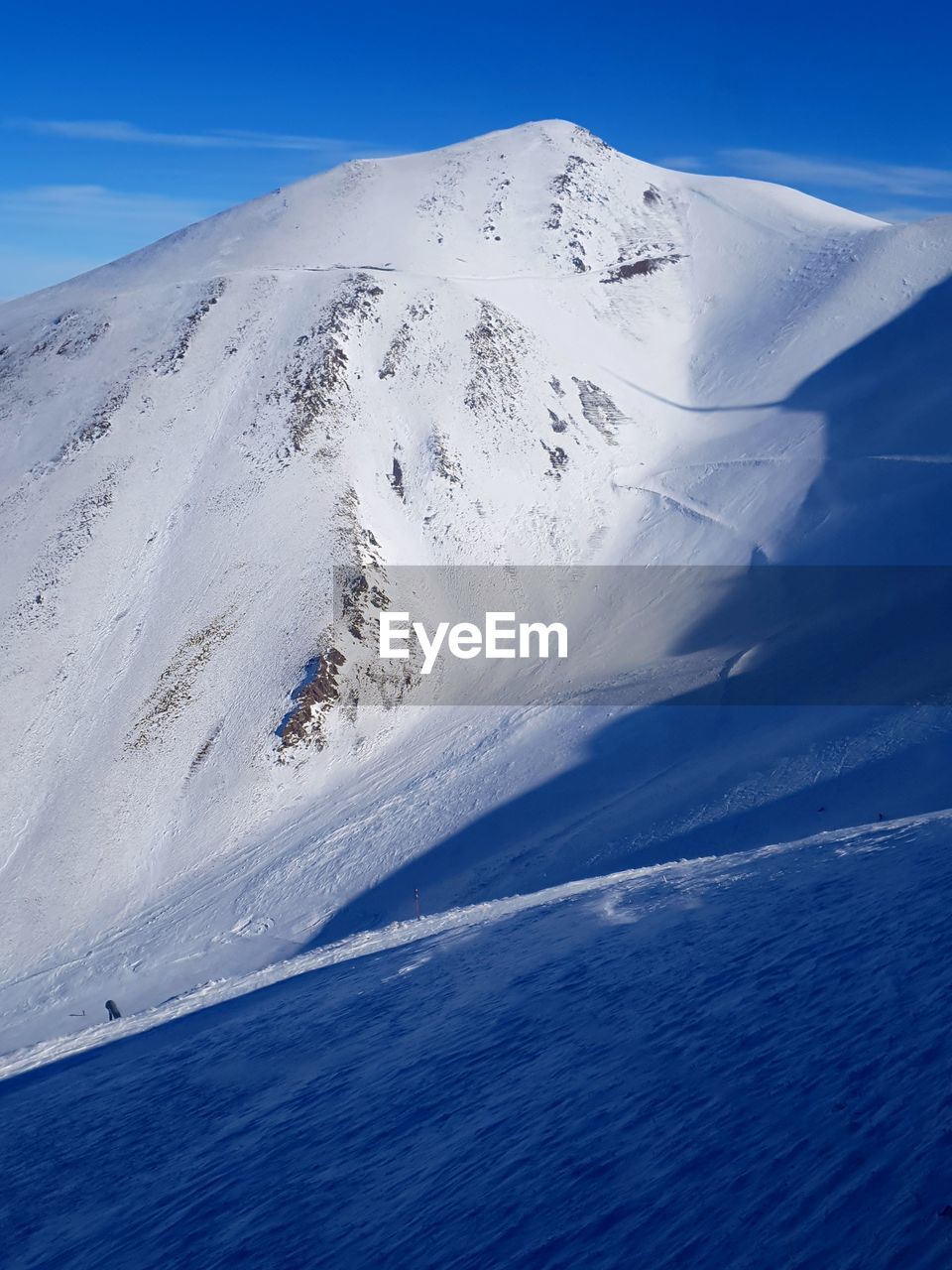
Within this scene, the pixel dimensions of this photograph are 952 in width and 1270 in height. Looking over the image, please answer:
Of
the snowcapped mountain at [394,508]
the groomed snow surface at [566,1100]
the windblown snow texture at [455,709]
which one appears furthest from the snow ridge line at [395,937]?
the snowcapped mountain at [394,508]

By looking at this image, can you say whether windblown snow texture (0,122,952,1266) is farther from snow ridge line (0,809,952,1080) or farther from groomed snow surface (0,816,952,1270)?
snow ridge line (0,809,952,1080)

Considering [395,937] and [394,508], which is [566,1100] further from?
[394,508]

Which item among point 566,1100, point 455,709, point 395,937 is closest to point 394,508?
point 455,709

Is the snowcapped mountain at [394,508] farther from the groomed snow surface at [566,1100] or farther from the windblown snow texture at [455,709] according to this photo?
the groomed snow surface at [566,1100]

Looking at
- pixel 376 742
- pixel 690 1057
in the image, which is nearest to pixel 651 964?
pixel 690 1057

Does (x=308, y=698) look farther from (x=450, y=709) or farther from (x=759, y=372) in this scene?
(x=759, y=372)

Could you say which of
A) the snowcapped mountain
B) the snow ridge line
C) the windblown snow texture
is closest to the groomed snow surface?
the windblown snow texture

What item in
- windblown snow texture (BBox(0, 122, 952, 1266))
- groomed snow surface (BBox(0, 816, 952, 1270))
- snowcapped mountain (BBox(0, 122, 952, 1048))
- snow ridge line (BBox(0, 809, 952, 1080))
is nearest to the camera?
groomed snow surface (BBox(0, 816, 952, 1270))
